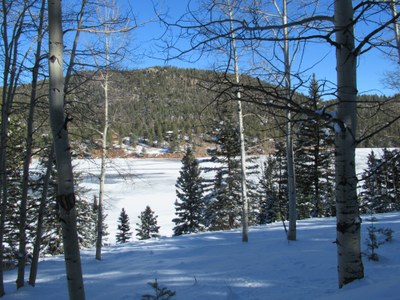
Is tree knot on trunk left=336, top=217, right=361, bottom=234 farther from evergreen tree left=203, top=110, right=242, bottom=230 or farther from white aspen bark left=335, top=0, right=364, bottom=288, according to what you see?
evergreen tree left=203, top=110, right=242, bottom=230

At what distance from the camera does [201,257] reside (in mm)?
9141

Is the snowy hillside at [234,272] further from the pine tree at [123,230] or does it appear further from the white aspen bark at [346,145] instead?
the pine tree at [123,230]

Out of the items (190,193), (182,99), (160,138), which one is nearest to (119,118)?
(190,193)

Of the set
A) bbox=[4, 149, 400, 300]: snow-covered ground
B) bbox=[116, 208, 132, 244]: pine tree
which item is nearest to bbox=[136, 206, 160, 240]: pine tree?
bbox=[116, 208, 132, 244]: pine tree

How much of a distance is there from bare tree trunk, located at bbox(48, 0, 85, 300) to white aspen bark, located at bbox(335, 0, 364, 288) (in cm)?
239

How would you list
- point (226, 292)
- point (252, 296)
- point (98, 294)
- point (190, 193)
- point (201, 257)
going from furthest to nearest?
point (190, 193)
point (201, 257)
point (98, 294)
point (226, 292)
point (252, 296)

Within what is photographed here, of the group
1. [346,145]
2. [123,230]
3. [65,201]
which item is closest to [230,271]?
[65,201]

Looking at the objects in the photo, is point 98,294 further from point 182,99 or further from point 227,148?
point 182,99

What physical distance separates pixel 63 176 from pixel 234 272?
4.66 m

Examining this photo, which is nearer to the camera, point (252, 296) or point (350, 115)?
point (350, 115)

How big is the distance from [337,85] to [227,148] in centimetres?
1971

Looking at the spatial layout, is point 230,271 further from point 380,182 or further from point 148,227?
point 148,227

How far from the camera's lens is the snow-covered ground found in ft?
16.2

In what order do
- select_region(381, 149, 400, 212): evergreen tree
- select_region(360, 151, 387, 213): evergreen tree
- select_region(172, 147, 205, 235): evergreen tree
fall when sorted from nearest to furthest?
1. select_region(360, 151, 387, 213): evergreen tree
2. select_region(381, 149, 400, 212): evergreen tree
3. select_region(172, 147, 205, 235): evergreen tree
